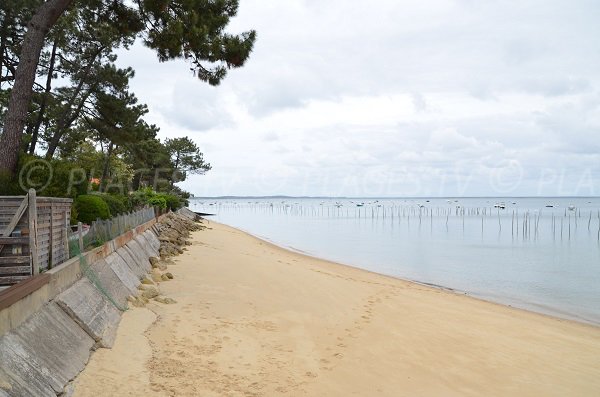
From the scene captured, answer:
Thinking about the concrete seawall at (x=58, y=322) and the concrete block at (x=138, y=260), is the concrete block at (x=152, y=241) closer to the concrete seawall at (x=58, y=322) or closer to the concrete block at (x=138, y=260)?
the concrete block at (x=138, y=260)

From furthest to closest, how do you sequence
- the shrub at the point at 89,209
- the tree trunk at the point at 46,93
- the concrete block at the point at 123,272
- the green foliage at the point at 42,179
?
the tree trunk at the point at 46,93
the shrub at the point at 89,209
the green foliage at the point at 42,179
the concrete block at the point at 123,272

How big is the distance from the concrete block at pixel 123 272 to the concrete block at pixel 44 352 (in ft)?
10.9

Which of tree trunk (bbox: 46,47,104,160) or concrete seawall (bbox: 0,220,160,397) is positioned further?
tree trunk (bbox: 46,47,104,160)

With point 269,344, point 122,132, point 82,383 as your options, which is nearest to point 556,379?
point 269,344

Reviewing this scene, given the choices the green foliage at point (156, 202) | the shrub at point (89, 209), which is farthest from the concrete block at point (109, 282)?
the green foliage at point (156, 202)

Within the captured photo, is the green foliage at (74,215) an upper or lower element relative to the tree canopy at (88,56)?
lower

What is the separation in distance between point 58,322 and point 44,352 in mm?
872

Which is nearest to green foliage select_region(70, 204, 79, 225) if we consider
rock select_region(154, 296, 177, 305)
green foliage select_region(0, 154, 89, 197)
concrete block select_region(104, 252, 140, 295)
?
green foliage select_region(0, 154, 89, 197)

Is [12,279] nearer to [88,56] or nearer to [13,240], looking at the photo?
[13,240]

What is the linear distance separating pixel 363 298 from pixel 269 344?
5622mm

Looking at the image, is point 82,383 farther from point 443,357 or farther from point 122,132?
point 122,132

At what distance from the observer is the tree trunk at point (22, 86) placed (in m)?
11.7

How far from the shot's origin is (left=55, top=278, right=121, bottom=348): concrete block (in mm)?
6570

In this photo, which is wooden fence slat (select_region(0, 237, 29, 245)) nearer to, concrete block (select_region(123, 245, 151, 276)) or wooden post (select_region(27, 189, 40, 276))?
wooden post (select_region(27, 189, 40, 276))
